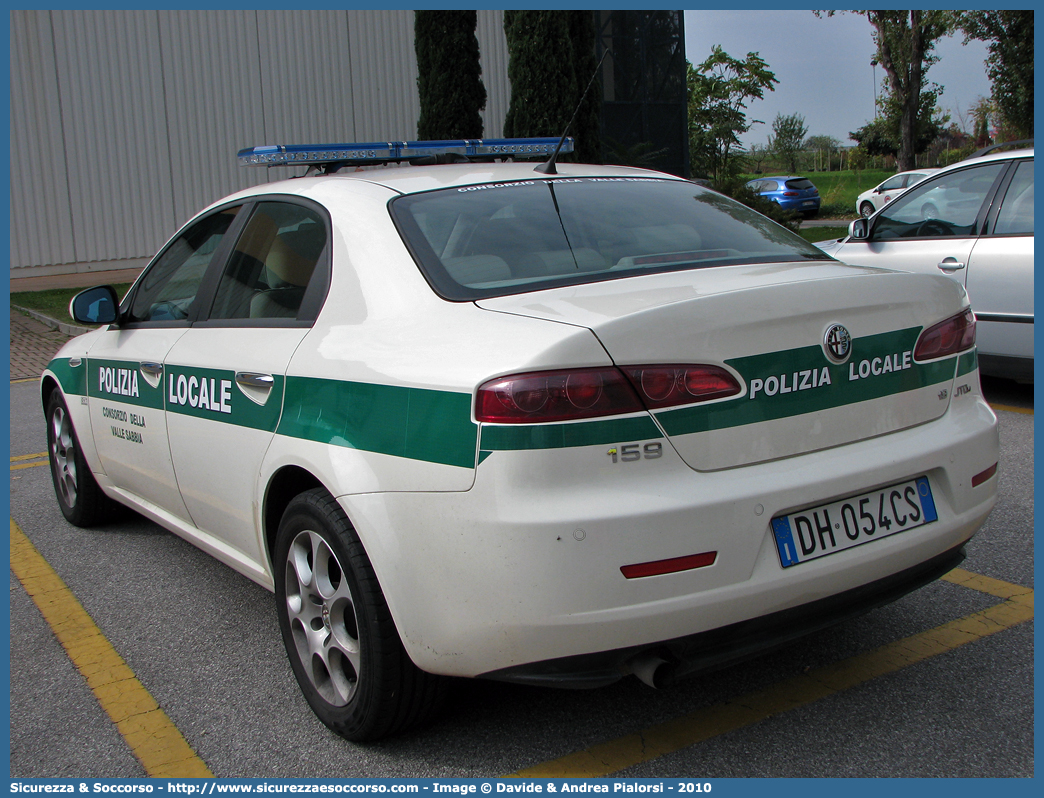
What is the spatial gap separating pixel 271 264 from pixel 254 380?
0.50m

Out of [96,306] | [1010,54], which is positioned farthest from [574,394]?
[1010,54]

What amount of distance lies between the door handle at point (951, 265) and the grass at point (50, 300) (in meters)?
10.5

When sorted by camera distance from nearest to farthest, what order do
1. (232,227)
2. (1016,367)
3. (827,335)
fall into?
(827,335)
(232,227)
(1016,367)

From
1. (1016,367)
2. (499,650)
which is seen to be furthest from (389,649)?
(1016,367)

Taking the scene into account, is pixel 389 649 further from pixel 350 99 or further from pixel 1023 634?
pixel 350 99

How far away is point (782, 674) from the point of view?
285cm

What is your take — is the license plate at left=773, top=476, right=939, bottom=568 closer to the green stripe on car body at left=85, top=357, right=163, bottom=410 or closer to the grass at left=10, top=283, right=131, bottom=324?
the green stripe on car body at left=85, top=357, right=163, bottom=410

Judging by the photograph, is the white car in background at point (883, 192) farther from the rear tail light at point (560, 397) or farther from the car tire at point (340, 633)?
the rear tail light at point (560, 397)

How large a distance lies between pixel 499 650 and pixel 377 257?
45.8 inches

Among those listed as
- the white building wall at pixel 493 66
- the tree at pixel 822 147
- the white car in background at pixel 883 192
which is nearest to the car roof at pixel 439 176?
the white building wall at pixel 493 66

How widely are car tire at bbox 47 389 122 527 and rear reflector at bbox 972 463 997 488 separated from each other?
12.2 feet

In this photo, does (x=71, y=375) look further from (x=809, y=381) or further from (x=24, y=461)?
(x=809, y=381)

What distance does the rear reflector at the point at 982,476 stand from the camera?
261 centimetres

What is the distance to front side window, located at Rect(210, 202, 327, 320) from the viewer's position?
298 centimetres
